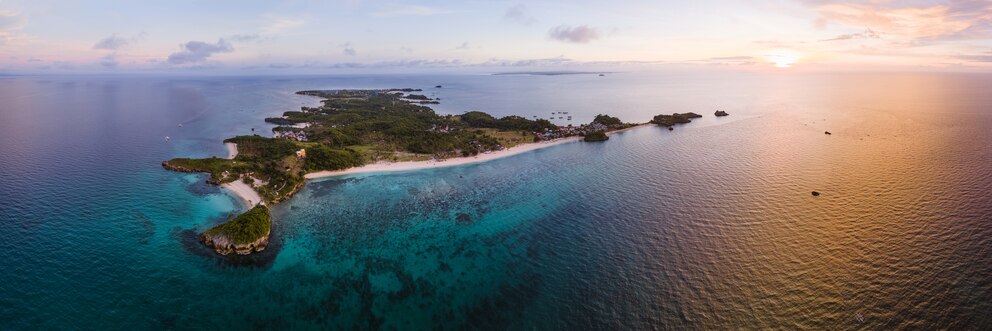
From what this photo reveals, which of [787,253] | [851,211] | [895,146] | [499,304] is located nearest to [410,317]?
[499,304]

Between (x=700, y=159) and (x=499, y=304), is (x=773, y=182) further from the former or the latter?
(x=499, y=304)

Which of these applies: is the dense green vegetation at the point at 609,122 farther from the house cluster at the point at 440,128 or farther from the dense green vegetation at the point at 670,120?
the house cluster at the point at 440,128

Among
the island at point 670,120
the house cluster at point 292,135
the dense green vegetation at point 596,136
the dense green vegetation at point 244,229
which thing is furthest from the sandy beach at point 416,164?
the island at point 670,120

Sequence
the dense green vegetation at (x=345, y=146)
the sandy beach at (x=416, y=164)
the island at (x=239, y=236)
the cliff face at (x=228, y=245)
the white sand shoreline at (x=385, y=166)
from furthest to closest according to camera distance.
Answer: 1. the sandy beach at (x=416, y=164)
2. the dense green vegetation at (x=345, y=146)
3. the white sand shoreline at (x=385, y=166)
4. the island at (x=239, y=236)
5. the cliff face at (x=228, y=245)

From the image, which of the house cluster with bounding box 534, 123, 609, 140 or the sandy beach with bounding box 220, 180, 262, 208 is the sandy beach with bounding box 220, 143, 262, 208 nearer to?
the sandy beach with bounding box 220, 180, 262, 208

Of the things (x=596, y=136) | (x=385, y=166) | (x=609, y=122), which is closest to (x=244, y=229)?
(x=385, y=166)

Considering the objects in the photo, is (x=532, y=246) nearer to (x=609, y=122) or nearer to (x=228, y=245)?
(x=228, y=245)

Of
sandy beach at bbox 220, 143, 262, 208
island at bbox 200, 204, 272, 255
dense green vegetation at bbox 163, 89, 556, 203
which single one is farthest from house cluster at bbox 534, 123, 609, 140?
island at bbox 200, 204, 272, 255
